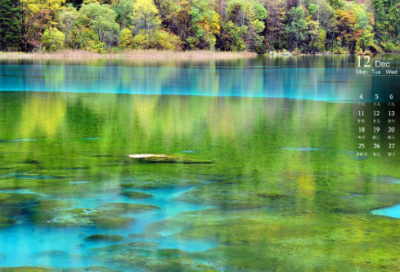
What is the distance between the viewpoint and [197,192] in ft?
23.7

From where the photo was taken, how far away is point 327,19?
104812mm

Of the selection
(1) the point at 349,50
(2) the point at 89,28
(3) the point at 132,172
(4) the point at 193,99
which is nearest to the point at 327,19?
(1) the point at 349,50

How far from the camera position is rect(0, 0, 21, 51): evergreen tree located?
227 feet

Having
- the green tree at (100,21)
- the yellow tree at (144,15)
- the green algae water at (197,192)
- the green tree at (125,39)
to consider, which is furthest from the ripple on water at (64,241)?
the yellow tree at (144,15)

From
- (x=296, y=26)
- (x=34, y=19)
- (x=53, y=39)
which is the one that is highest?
(x=296, y=26)

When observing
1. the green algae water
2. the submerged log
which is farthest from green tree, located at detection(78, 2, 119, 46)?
the submerged log

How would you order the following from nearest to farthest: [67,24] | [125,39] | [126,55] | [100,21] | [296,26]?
[126,55]
[67,24]
[100,21]
[125,39]
[296,26]

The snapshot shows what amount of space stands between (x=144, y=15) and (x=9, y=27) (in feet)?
66.4

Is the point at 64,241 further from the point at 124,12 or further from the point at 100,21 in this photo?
the point at 124,12

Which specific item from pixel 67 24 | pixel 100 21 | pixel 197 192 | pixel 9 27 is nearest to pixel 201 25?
pixel 100 21

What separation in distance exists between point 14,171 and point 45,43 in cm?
6433

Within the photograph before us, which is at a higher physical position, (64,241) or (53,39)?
(53,39)

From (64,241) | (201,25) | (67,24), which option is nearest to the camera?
(64,241)

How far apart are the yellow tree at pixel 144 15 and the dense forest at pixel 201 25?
0.15 m
